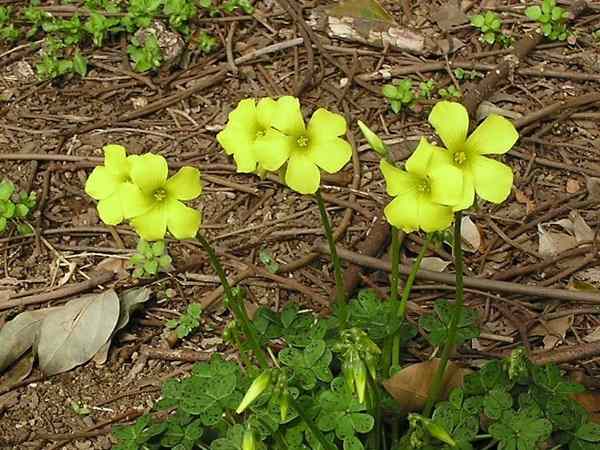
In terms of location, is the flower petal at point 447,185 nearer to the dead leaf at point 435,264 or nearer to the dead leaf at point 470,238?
the dead leaf at point 435,264

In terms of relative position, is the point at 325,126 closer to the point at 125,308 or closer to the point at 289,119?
the point at 289,119

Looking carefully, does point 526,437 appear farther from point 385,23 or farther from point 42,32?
point 42,32

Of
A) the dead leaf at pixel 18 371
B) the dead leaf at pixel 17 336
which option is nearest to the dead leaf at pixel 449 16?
the dead leaf at pixel 17 336

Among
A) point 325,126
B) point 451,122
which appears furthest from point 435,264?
point 451,122

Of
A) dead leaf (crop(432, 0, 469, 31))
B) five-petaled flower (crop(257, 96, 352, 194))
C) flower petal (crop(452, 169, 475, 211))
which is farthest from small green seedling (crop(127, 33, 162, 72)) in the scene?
flower petal (crop(452, 169, 475, 211))

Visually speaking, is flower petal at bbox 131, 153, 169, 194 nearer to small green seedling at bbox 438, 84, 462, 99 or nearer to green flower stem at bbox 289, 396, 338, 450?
green flower stem at bbox 289, 396, 338, 450

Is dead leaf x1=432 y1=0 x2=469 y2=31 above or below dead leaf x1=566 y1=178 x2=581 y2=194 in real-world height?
above
